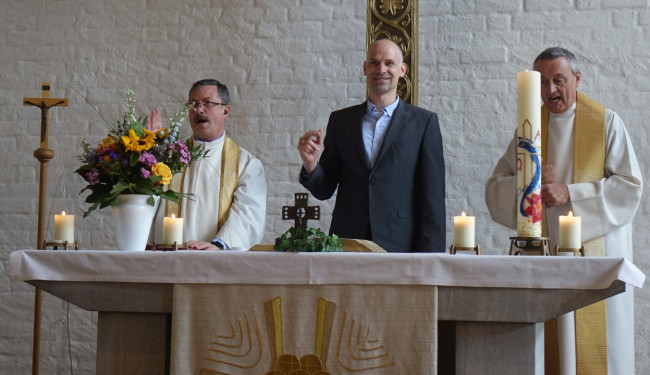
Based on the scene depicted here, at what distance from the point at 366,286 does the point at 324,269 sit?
14 centimetres

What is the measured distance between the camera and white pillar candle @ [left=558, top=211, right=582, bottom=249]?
2686mm

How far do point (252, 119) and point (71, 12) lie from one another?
146 centimetres

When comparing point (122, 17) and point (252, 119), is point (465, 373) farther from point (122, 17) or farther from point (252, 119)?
point (122, 17)

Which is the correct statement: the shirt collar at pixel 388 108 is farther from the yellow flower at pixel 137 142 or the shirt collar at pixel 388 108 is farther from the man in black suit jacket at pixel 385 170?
the yellow flower at pixel 137 142

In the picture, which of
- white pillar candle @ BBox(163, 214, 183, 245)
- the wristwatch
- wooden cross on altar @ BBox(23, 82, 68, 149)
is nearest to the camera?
white pillar candle @ BBox(163, 214, 183, 245)

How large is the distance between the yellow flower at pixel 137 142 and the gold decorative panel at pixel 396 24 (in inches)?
73.1

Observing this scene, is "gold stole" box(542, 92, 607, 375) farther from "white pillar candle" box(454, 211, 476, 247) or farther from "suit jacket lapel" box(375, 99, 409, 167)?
"white pillar candle" box(454, 211, 476, 247)

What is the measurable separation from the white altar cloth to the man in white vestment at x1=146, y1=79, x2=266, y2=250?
140 centimetres

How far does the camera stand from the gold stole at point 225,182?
4.34m

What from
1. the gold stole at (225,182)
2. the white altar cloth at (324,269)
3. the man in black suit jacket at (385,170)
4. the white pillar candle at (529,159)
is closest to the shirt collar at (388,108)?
the man in black suit jacket at (385,170)

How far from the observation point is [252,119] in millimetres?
5141

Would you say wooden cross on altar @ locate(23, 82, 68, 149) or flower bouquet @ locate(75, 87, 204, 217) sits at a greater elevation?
wooden cross on altar @ locate(23, 82, 68, 149)

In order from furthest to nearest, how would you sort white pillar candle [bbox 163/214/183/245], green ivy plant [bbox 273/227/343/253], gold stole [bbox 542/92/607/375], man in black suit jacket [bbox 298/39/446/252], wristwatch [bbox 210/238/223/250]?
wristwatch [bbox 210/238/223/250] → man in black suit jacket [bbox 298/39/446/252] → gold stole [bbox 542/92/607/375] → white pillar candle [bbox 163/214/183/245] → green ivy plant [bbox 273/227/343/253]

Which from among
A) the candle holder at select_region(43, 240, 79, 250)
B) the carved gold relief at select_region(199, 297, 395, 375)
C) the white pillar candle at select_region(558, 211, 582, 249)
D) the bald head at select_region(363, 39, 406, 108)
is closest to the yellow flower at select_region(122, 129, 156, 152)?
the candle holder at select_region(43, 240, 79, 250)
